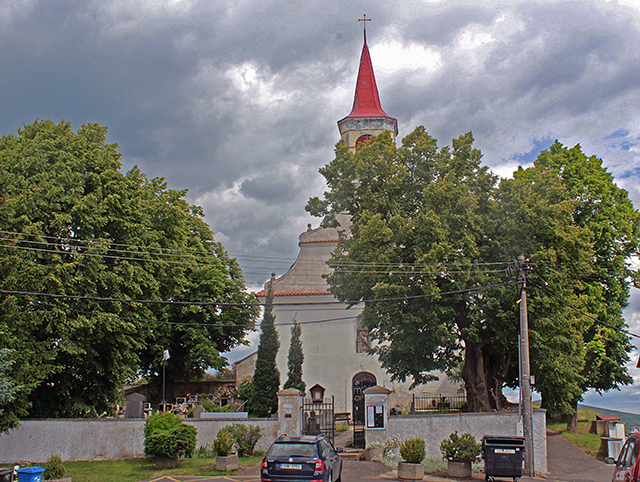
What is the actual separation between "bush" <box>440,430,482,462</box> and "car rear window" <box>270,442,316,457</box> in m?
6.27

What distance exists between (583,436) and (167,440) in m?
18.4

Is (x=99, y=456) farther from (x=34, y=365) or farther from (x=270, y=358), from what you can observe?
(x=270, y=358)

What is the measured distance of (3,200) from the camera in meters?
19.1

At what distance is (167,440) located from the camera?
16703 millimetres

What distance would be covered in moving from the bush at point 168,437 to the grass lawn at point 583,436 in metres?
15.7

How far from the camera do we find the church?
33.7 metres

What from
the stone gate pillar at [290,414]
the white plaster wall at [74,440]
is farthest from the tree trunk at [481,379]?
the white plaster wall at [74,440]

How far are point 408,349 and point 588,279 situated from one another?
9042mm

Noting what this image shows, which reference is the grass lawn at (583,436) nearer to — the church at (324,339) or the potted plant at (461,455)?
the church at (324,339)

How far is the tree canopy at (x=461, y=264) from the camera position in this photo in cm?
2009

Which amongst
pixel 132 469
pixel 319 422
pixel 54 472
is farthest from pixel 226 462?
pixel 319 422

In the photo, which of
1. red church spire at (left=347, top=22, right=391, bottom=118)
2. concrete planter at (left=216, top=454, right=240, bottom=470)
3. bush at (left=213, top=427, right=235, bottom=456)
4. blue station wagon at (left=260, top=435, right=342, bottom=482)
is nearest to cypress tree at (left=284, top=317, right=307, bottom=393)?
bush at (left=213, top=427, right=235, bottom=456)

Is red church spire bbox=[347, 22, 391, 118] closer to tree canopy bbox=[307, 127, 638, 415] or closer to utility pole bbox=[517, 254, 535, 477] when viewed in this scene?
tree canopy bbox=[307, 127, 638, 415]

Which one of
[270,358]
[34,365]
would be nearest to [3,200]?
[34,365]
